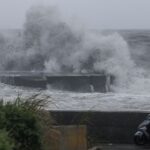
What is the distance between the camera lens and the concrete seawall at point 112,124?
413 inches

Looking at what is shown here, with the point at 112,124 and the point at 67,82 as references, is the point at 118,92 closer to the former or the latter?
the point at 67,82

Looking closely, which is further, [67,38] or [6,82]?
[67,38]

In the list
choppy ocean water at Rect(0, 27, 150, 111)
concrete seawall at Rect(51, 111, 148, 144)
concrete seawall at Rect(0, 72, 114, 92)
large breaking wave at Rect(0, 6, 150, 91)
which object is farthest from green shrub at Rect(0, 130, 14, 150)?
large breaking wave at Rect(0, 6, 150, 91)

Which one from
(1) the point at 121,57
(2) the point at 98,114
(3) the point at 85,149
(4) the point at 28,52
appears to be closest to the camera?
(3) the point at 85,149

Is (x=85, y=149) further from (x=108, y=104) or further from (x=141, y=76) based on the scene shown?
(x=141, y=76)

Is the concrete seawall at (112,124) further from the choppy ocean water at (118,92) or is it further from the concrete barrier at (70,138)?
the concrete barrier at (70,138)

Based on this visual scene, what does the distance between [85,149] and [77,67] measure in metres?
21.4

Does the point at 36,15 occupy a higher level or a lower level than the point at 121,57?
higher

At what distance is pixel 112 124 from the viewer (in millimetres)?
10750

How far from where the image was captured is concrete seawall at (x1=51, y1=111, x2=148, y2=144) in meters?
10.5

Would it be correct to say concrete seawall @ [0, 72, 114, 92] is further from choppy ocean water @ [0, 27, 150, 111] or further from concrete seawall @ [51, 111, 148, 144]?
concrete seawall @ [51, 111, 148, 144]

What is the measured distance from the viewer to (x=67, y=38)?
33.9 meters

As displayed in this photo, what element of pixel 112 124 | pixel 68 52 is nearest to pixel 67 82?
pixel 68 52

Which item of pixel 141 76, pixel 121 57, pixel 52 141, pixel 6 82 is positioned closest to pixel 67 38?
pixel 121 57
